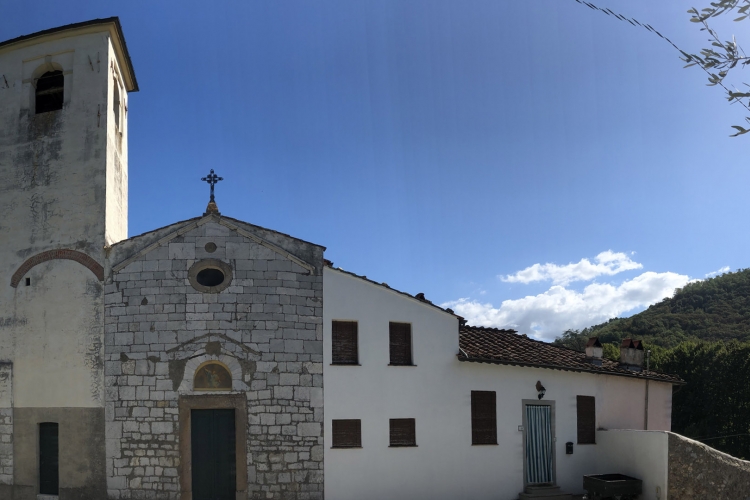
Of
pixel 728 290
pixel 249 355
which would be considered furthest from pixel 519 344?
pixel 728 290

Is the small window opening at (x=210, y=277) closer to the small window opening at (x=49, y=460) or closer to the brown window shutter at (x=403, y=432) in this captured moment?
the small window opening at (x=49, y=460)

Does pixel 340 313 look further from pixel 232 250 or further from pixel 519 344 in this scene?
pixel 519 344

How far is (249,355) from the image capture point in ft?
55.8

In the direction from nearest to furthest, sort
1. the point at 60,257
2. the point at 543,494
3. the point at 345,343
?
the point at 60,257
the point at 345,343
the point at 543,494

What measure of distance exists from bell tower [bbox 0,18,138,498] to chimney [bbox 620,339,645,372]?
1530 cm

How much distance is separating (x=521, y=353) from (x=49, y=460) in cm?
1216

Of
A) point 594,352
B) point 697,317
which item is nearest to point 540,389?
point 594,352

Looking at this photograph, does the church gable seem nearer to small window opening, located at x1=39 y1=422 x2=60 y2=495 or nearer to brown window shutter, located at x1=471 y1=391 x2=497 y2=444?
small window opening, located at x1=39 y1=422 x2=60 y2=495

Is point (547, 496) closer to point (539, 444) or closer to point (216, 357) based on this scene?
point (539, 444)

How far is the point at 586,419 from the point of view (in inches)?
790

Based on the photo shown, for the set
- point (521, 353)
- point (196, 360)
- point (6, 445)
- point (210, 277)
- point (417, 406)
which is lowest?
point (6, 445)

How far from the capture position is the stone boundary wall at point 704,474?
16.4 meters

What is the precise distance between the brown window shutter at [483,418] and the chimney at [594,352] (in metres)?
4.42

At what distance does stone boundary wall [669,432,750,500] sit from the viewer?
16.4m
